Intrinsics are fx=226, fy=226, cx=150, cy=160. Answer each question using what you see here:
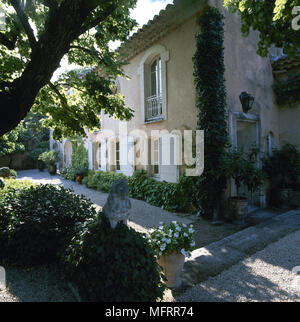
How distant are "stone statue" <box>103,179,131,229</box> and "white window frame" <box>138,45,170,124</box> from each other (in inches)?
211

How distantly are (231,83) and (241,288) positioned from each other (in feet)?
17.7

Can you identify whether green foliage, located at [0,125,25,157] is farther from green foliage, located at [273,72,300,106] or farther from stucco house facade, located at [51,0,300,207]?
green foliage, located at [273,72,300,106]

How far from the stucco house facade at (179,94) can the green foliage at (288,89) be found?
22 centimetres

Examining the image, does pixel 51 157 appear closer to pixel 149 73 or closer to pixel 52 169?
pixel 52 169

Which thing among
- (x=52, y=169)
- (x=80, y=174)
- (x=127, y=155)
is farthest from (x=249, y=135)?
(x=52, y=169)

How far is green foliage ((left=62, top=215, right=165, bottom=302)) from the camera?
2.18m

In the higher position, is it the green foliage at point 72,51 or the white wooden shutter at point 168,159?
the green foliage at point 72,51

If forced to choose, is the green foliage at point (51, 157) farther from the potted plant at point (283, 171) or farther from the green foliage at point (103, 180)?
the potted plant at point (283, 171)

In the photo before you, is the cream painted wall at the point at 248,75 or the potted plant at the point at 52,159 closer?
the cream painted wall at the point at 248,75

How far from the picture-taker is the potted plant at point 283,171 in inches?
276

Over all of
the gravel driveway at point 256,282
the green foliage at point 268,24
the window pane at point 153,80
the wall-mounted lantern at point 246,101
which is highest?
the window pane at point 153,80

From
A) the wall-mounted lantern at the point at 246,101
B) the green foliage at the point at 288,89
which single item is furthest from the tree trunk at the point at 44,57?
the green foliage at the point at 288,89

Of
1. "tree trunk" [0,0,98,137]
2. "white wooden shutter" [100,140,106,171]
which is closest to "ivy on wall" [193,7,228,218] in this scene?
"tree trunk" [0,0,98,137]
